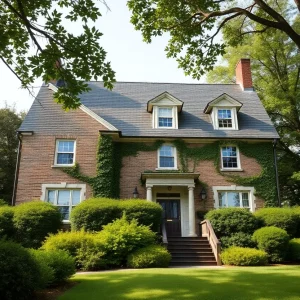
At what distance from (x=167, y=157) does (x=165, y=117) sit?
298 cm

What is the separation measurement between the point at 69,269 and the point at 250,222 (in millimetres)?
10190

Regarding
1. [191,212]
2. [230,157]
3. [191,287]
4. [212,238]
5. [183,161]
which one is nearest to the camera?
[191,287]

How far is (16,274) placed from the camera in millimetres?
6738

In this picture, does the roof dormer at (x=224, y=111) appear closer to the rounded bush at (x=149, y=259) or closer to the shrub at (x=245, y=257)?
the shrub at (x=245, y=257)

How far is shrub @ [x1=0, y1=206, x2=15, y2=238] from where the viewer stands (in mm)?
16500

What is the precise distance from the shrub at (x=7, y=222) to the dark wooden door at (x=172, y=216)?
8576 millimetres

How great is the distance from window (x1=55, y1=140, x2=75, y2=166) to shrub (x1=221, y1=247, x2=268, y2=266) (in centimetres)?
1083

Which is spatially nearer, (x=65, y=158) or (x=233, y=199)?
(x=65, y=158)

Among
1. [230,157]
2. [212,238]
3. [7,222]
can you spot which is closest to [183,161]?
[230,157]

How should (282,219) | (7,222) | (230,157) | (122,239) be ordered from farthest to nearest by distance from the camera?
1. (230,157)
2. (282,219)
3. (7,222)
4. (122,239)

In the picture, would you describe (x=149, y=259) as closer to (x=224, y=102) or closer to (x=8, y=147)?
(x=224, y=102)

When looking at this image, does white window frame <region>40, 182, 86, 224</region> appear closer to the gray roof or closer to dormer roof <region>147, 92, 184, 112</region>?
the gray roof

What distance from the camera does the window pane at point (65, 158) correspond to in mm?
20656

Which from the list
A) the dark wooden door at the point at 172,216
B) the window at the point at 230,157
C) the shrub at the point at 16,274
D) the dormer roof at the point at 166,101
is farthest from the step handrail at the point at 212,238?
the shrub at the point at 16,274
